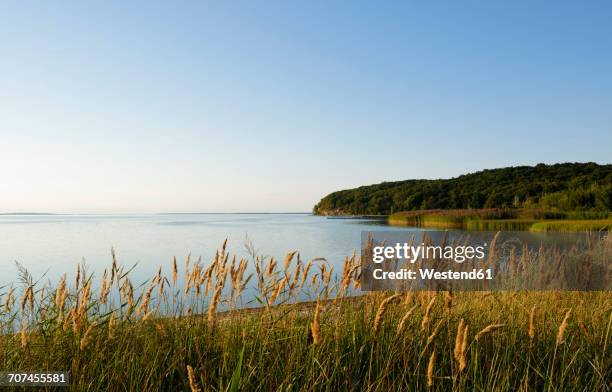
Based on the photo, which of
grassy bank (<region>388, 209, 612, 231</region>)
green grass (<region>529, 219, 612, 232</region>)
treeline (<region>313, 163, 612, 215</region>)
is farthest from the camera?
treeline (<region>313, 163, 612, 215</region>)

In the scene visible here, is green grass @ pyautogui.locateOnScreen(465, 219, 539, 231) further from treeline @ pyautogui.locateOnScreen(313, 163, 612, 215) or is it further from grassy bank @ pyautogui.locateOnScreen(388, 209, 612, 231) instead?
treeline @ pyautogui.locateOnScreen(313, 163, 612, 215)

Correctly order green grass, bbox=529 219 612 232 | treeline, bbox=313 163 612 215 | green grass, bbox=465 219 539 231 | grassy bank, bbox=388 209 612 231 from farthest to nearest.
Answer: treeline, bbox=313 163 612 215 < green grass, bbox=465 219 539 231 < grassy bank, bbox=388 209 612 231 < green grass, bbox=529 219 612 232

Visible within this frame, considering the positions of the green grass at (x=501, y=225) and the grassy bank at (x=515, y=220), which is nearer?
the grassy bank at (x=515, y=220)

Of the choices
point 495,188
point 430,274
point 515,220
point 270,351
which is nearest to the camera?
point 270,351

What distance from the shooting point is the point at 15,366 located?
290 centimetres

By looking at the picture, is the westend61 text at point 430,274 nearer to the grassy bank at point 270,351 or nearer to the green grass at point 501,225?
the grassy bank at point 270,351

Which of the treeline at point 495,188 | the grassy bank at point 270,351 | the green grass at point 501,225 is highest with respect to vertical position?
the treeline at point 495,188

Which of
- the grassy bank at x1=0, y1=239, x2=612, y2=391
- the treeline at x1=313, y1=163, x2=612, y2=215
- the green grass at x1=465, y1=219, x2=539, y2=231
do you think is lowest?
the green grass at x1=465, y1=219, x2=539, y2=231

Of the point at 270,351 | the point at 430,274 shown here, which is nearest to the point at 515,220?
the point at 430,274

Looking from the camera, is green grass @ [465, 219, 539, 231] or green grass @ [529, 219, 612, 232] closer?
green grass @ [529, 219, 612, 232]

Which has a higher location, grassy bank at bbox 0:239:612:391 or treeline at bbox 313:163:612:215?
treeline at bbox 313:163:612:215

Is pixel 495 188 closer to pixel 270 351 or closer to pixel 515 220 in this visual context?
pixel 515 220

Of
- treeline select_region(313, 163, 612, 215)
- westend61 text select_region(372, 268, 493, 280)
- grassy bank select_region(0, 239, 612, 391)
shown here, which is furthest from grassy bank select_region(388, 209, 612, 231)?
grassy bank select_region(0, 239, 612, 391)

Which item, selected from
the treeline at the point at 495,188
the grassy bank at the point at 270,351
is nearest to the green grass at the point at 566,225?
the grassy bank at the point at 270,351
